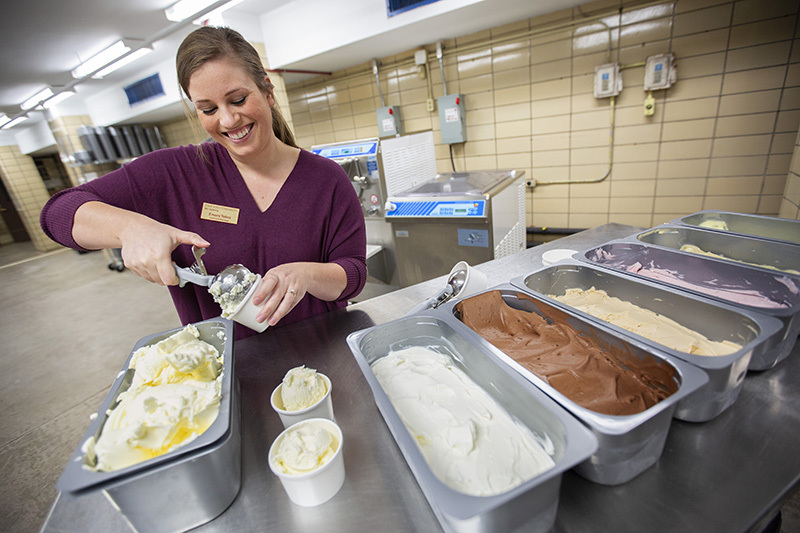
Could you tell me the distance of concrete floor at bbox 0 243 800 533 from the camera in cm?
169

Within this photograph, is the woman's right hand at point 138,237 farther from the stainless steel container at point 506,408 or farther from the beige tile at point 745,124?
the beige tile at point 745,124

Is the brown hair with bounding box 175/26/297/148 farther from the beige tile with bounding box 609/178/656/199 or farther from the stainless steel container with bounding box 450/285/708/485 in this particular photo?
the beige tile with bounding box 609/178/656/199

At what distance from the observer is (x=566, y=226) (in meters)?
3.68

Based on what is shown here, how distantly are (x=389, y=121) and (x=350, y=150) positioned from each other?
135 cm

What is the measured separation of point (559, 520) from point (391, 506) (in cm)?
30

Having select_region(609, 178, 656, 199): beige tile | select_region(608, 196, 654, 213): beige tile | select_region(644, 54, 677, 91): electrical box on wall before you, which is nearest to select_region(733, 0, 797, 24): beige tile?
select_region(644, 54, 677, 91): electrical box on wall

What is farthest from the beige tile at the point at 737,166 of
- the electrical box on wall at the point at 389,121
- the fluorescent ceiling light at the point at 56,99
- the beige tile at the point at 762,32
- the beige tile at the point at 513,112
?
the fluorescent ceiling light at the point at 56,99

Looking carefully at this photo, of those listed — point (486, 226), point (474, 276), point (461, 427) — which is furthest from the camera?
point (486, 226)

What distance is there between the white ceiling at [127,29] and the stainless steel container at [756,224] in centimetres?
213

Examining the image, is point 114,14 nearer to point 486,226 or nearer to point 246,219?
point 246,219

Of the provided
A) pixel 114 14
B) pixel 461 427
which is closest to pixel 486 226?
pixel 461 427

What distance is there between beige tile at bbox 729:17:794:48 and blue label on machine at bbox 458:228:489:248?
2.40m

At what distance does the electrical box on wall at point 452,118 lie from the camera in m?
3.64

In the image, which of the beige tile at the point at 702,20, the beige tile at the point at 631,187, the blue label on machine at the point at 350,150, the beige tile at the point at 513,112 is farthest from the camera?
the beige tile at the point at 513,112
